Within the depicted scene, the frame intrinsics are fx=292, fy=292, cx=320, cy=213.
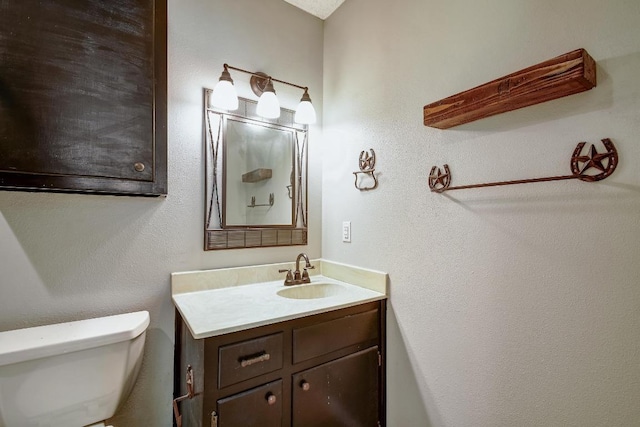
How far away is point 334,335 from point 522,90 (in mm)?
1143

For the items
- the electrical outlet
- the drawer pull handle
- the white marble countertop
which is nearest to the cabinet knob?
the drawer pull handle

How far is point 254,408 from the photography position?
107 centimetres

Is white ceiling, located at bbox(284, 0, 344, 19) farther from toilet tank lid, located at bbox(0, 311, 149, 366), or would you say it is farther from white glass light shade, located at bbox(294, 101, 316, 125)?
toilet tank lid, located at bbox(0, 311, 149, 366)

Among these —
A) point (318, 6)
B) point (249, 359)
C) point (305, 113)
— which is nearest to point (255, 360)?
point (249, 359)

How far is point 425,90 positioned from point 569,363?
3.73ft

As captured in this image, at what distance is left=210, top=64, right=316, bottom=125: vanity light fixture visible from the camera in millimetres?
1484

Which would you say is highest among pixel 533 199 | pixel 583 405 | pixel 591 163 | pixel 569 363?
pixel 591 163

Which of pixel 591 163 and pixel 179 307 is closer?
pixel 591 163

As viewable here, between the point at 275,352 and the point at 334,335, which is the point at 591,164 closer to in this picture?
the point at 334,335

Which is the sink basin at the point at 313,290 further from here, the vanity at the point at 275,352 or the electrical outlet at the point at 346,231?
the electrical outlet at the point at 346,231

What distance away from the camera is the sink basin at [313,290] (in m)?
1.64

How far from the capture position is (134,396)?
52.3 inches

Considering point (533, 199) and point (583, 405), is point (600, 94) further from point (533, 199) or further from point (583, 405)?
point (583, 405)

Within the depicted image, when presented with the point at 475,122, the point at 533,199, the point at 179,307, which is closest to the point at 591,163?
the point at 533,199
